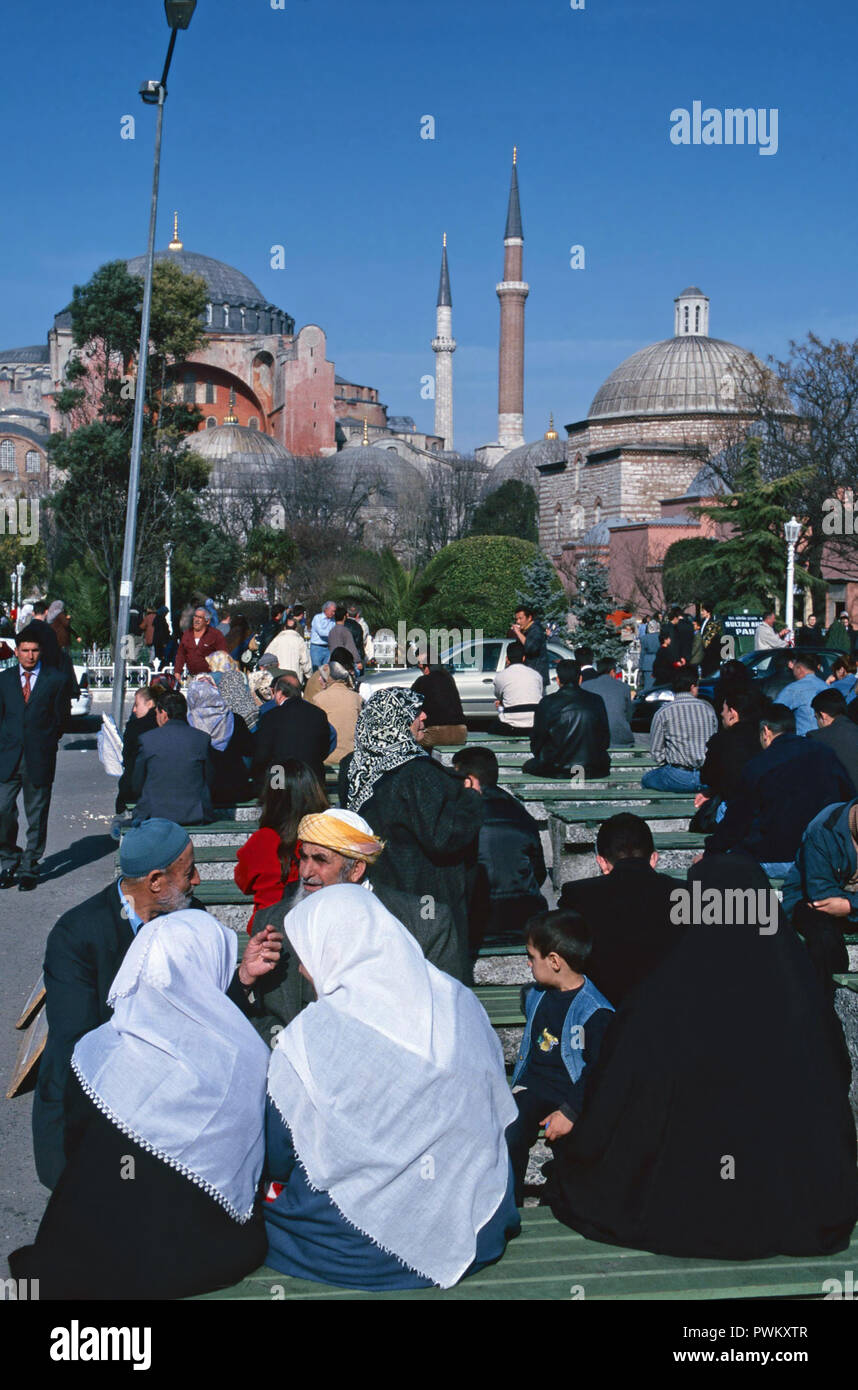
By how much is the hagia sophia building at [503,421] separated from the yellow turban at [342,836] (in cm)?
3939

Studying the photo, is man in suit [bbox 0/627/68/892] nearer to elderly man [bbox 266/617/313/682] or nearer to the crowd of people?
the crowd of people

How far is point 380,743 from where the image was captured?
17.4 ft

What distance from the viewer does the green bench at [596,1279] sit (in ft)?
10.6

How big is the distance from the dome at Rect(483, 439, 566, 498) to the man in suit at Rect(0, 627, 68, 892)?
235 ft

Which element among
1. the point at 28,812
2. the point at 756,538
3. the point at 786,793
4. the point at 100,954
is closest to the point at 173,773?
the point at 28,812

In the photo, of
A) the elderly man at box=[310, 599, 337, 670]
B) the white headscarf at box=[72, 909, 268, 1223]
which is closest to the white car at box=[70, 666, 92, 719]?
the elderly man at box=[310, 599, 337, 670]

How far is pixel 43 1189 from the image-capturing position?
14.8ft

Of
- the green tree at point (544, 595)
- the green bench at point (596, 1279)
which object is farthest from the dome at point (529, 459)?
the green bench at point (596, 1279)

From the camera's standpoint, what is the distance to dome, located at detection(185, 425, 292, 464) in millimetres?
75375

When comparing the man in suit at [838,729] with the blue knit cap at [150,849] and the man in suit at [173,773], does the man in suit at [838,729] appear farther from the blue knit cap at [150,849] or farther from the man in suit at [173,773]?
the blue knit cap at [150,849]

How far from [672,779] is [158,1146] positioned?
671cm

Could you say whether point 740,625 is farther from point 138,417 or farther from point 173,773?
point 173,773

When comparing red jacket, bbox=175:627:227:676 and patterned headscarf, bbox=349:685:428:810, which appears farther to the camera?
red jacket, bbox=175:627:227:676

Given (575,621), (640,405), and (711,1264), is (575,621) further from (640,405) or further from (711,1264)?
(640,405)
